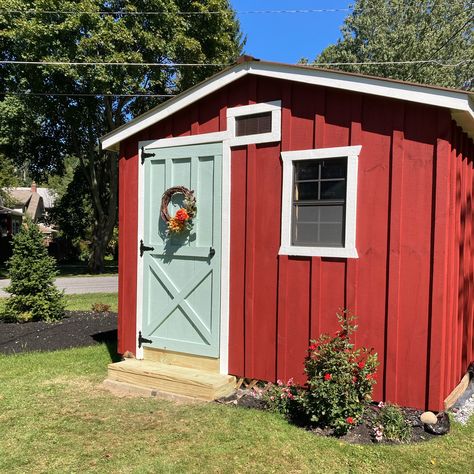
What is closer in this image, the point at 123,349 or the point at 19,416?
the point at 19,416

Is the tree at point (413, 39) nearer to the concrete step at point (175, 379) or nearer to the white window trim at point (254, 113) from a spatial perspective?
the white window trim at point (254, 113)

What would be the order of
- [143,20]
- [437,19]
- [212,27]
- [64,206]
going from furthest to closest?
[64,206], [437,19], [212,27], [143,20]

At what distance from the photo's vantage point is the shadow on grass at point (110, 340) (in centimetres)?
658

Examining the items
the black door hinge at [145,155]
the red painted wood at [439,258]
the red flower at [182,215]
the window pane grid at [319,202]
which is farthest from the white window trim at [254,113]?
the red painted wood at [439,258]

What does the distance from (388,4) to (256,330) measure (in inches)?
976

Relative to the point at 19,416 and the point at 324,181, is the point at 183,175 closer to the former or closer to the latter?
the point at 324,181

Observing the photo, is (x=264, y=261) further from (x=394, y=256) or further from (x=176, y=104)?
(x=176, y=104)

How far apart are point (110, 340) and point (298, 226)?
4370mm

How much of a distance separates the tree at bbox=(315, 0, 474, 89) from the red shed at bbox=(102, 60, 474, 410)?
1967 centimetres

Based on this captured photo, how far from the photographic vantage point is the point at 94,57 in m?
15.3

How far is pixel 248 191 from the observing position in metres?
4.89

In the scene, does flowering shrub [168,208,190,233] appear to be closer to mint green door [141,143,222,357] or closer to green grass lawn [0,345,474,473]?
mint green door [141,143,222,357]

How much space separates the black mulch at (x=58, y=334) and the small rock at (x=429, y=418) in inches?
199

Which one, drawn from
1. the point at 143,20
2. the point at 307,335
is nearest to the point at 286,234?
the point at 307,335
